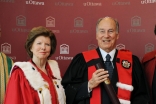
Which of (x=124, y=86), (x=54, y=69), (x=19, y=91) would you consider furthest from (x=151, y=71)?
(x=19, y=91)

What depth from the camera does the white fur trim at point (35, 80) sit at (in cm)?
202

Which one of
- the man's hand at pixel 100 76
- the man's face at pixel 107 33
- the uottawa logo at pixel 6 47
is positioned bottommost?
the man's hand at pixel 100 76

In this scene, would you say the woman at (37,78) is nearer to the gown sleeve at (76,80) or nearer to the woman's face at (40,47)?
the woman's face at (40,47)

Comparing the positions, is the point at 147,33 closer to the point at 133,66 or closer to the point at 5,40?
the point at 133,66

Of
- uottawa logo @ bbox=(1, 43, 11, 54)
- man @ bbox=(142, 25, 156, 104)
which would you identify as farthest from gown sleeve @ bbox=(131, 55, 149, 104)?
uottawa logo @ bbox=(1, 43, 11, 54)

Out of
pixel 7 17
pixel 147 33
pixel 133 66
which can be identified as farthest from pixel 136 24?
pixel 7 17

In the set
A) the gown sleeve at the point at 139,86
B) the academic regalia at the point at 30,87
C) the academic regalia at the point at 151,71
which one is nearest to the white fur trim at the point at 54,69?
the academic regalia at the point at 30,87

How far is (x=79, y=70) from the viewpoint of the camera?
8.09 feet

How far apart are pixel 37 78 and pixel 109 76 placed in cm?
69

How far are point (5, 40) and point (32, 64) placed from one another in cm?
145

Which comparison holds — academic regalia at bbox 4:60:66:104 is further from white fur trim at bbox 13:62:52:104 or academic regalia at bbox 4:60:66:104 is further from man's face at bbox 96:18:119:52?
man's face at bbox 96:18:119:52

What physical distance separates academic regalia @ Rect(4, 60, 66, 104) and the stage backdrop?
143 cm

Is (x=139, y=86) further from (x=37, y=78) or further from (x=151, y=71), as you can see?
(x=37, y=78)

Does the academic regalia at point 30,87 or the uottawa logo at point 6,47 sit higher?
the uottawa logo at point 6,47
